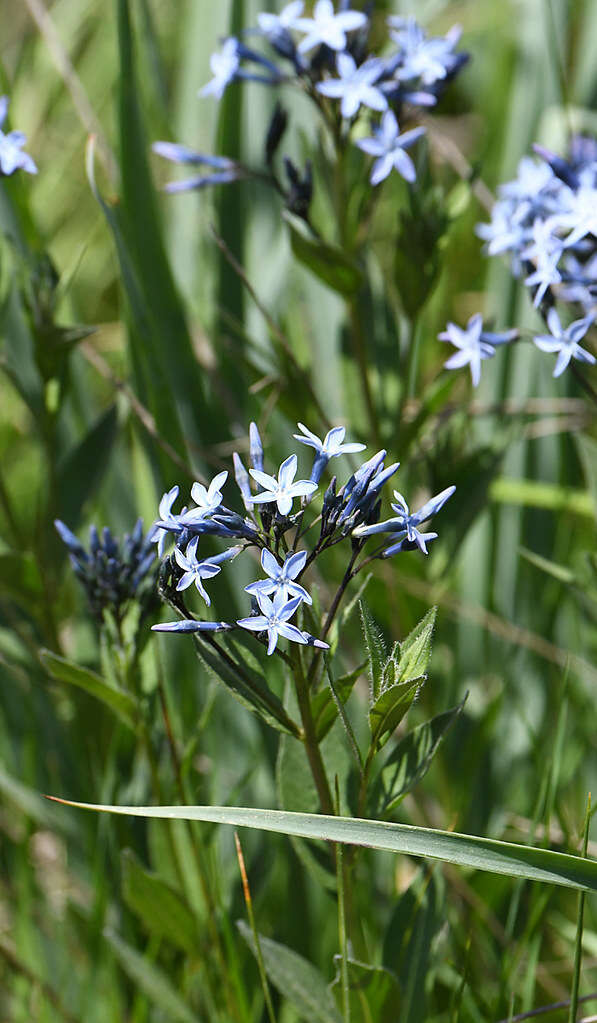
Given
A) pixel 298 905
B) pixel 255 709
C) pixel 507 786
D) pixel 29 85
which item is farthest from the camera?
pixel 29 85

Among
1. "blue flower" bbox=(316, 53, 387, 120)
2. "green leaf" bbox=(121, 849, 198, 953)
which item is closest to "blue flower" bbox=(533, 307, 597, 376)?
"blue flower" bbox=(316, 53, 387, 120)

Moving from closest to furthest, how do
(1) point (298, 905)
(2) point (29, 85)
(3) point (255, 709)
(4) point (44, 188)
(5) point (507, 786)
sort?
(3) point (255, 709) < (1) point (298, 905) < (5) point (507, 786) < (4) point (44, 188) < (2) point (29, 85)

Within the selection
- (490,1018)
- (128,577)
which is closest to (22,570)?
(128,577)

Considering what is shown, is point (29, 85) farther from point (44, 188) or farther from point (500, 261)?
point (500, 261)

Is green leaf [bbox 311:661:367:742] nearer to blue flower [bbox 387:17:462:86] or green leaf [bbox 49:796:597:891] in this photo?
green leaf [bbox 49:796:597:891]

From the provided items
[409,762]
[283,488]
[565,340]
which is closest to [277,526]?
[283,488]

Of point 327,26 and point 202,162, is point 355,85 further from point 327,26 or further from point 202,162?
point 202,162
